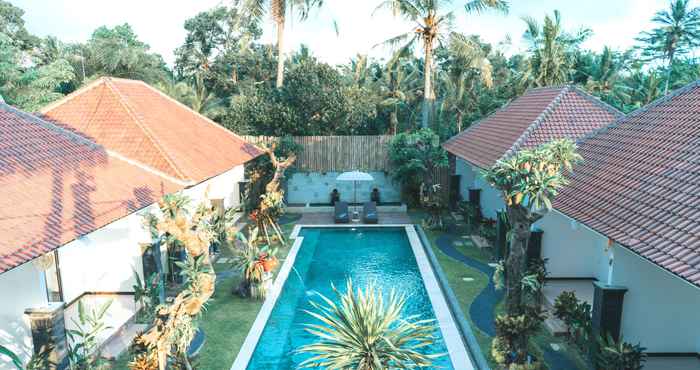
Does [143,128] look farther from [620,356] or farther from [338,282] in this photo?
[620,356]

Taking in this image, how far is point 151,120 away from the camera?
17.4 metres

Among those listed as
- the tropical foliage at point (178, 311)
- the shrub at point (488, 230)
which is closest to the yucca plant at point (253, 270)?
the tropical foliage at point (178, 311)

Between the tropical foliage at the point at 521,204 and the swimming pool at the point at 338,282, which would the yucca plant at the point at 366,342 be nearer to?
the swimming pool at the point at 338,282

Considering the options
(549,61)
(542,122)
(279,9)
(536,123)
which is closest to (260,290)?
(536,123)

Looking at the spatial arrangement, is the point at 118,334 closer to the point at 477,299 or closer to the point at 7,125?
the point at 7,125

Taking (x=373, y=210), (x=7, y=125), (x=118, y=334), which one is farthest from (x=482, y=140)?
(x=7, y=125)

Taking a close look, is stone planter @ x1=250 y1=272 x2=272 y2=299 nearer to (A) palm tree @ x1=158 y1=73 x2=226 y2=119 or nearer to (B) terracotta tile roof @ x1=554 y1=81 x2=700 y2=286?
(B) terracotta tile roof @ x1=554 y1=81 x2=700 y2=286

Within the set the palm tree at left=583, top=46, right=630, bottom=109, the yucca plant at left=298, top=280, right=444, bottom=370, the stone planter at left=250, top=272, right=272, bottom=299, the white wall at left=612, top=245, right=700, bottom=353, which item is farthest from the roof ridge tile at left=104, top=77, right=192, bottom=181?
the palm tree at left=583, top=46, right=630, bottom=109

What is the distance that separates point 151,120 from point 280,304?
882 centimetres

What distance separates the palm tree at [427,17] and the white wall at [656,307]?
18436 mm

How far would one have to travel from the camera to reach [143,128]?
53.3ft

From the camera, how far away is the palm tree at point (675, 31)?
44125 millimetres

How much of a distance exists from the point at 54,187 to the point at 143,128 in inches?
230

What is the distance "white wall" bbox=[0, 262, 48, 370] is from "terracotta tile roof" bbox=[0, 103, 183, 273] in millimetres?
1437
